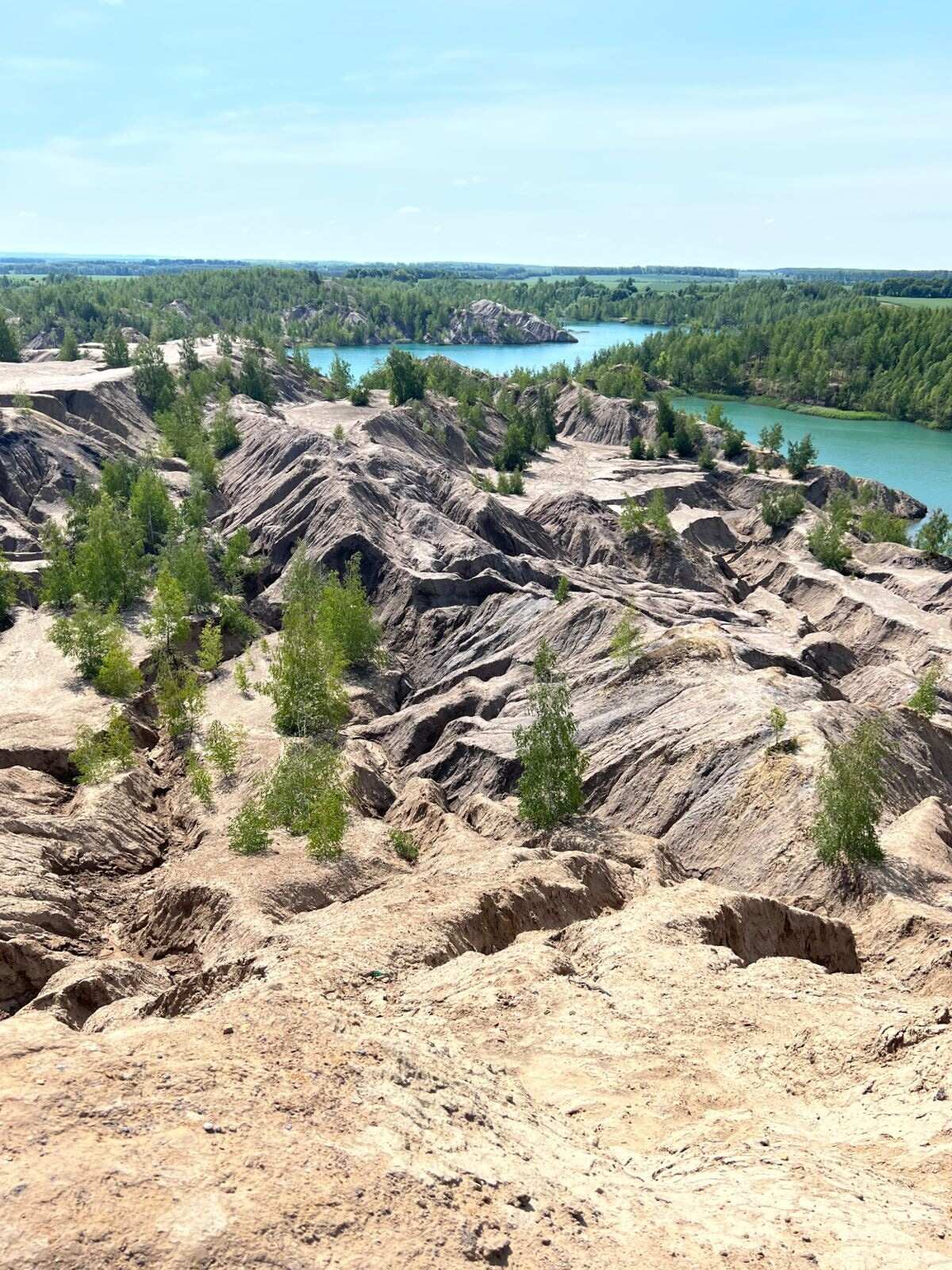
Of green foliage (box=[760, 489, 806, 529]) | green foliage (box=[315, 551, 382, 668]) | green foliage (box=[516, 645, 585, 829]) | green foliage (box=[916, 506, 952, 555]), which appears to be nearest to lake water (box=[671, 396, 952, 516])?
green foliage (box=[760, 489, 806, 529])

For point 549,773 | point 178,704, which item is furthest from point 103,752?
point 549,773

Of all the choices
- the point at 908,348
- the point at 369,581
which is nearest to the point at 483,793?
the point at 369,581

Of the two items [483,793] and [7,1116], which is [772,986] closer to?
[7,1116]

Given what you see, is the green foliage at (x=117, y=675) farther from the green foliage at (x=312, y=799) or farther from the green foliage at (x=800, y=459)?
the green foliage at (x=800, y=459)

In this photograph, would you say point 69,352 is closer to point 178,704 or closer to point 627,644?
point 178,704

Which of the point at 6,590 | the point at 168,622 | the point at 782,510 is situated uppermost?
Answer: the point at 6,590

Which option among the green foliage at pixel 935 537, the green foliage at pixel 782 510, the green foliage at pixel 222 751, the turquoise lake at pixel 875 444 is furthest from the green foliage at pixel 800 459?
the green foliage at pixel 222 751

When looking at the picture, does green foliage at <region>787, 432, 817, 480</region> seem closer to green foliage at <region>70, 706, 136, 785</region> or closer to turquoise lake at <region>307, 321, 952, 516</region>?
turquoise lake at <region>307, 321, 952, 516</region>
